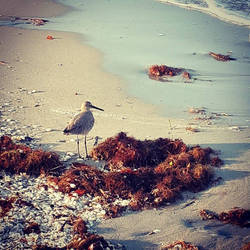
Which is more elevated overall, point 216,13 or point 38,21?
point 216,13

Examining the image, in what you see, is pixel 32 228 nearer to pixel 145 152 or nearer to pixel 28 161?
pixel 28 161

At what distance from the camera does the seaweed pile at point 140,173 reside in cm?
591

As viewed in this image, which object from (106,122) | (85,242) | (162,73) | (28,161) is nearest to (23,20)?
(162,73)

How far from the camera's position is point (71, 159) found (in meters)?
Answer: 7.20

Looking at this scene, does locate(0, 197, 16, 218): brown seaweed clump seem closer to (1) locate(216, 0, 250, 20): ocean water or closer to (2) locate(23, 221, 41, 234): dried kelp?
(2) locate(23, 221, 41, 234): dried kelp

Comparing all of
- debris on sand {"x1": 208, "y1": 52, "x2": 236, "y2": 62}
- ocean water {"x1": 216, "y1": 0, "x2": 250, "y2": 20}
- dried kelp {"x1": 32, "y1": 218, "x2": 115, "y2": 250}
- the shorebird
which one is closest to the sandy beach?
dried kelp {"x1": 32, "y1": 218, "x2": 115, "y2": 250}

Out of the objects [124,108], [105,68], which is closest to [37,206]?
[124,108]

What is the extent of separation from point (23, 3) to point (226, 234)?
65.1 feet

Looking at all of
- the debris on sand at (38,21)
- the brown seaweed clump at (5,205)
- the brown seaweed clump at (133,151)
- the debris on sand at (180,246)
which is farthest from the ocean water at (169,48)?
the brown seaweed clump at (5,205)

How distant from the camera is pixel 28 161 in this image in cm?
655

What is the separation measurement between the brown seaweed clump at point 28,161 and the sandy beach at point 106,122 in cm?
48

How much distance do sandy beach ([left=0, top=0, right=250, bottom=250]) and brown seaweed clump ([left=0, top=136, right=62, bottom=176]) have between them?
1.57 feet

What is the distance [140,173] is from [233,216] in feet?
5.70

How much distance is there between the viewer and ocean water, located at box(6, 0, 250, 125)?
412 inches
